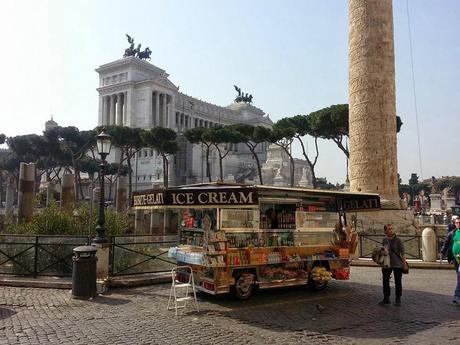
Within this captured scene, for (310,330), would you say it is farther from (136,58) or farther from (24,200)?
(136,58)

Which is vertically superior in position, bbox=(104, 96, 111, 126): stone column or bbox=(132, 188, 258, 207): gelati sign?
bbox=(104, 96, 111, 126): stone column

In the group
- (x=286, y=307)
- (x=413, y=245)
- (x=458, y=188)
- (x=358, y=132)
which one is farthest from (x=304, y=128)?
(x=458, y=188)

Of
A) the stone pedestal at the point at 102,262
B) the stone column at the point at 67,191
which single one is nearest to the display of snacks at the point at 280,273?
the stone pedestal at the point at 102,262

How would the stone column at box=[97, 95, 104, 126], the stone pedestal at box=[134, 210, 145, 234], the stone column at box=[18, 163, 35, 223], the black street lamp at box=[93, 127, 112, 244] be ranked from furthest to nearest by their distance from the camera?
the stone column at box=[97, 95, 104, 126], the stone pedestal at box=[134, 210, 145, 234], the stone column at box=[18, 163, 35, 223], the black street lamp at box=[93, 127, 112, 244]

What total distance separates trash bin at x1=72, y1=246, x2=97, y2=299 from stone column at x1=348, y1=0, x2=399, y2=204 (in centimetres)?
1399

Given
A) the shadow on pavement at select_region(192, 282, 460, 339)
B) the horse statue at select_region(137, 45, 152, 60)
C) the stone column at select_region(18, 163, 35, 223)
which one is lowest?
the shadow on pavement at select_region(192, 282, 460, 339)

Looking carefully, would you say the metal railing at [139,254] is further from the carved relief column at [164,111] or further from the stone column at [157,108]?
the carved relief column at [164,111]

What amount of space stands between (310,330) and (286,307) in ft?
5.69

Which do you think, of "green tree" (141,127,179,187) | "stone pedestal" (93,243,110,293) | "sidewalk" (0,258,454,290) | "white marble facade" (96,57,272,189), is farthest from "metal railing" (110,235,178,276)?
"white marble facade" (96,57,272,189)

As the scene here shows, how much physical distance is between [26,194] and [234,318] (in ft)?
47.7

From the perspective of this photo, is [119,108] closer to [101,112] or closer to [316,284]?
[101,112]

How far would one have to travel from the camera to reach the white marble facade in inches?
3282

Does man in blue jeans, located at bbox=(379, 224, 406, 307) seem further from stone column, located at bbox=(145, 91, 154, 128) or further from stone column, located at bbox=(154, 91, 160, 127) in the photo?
stone column, located at bbox=(154, 91, 160, 127)

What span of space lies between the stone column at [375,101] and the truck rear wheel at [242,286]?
1230 centimetres
